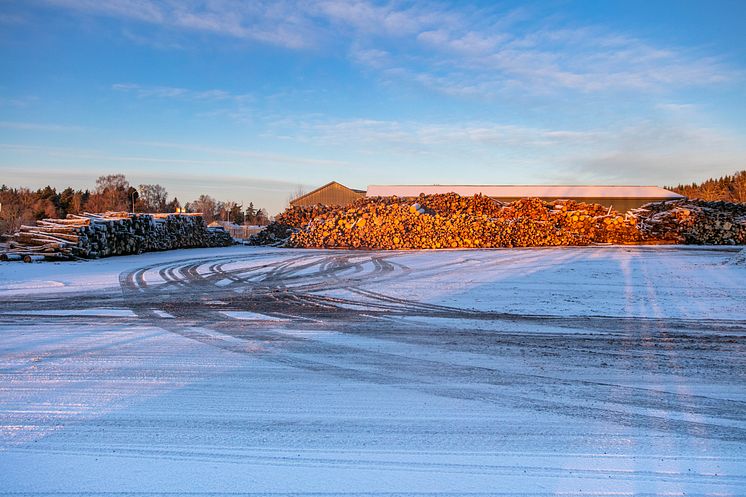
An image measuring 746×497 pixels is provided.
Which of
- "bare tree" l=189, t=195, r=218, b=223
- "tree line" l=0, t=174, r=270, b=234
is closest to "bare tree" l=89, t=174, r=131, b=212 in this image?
"tree line" l=0, t=174, r=270, b=234

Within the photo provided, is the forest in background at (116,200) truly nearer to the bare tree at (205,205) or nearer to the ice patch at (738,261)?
the bare tree at (205,205)

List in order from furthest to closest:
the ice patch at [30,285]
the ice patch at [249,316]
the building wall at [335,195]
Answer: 1. the building wall at [335,195]
2. the ice patch at [30,285]
3. the ice patch at [249,316]

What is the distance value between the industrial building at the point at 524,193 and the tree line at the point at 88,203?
46.8ft

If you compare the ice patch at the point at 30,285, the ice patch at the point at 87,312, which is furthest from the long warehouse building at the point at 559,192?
the ice patch at the point at 87,312

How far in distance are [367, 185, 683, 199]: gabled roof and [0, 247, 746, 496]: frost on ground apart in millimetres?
39477

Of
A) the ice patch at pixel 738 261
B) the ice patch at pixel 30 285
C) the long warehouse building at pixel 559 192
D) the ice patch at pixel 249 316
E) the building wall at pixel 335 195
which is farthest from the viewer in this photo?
the building wall at pixel 335 195

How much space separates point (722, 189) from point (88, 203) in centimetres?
10577

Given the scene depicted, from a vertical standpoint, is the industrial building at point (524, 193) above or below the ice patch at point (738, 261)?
above

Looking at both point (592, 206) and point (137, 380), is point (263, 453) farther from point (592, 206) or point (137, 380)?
point (592, 206)

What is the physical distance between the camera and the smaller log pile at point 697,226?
89.1 ft

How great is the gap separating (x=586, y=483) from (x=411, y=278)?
11078 millimetres

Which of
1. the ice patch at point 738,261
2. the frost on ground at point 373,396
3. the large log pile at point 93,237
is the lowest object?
the frost on ground at point 373,396

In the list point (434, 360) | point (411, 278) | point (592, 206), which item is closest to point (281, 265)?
point (411, 278)

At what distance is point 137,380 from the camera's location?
5.16 m
